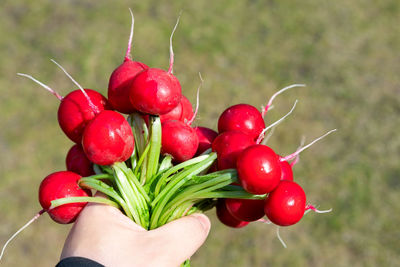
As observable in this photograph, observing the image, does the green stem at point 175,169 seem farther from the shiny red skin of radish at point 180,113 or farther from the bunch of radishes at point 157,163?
the shiny red skin of radish at point 180,113

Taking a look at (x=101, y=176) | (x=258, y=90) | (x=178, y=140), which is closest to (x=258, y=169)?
(x=178, y=140)

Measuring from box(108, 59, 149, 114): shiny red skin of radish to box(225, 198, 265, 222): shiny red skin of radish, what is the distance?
569mm

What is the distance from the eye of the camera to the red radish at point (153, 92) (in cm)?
160

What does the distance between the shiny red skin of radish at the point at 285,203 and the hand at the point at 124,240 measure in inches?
12.1

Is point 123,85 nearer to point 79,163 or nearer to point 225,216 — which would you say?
point 79,163

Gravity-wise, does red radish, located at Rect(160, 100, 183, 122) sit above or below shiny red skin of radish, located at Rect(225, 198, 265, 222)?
above

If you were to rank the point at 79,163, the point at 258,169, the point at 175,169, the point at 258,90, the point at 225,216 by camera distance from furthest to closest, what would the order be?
the point at 258,90 < the point at 225,216 < the point at 79,163 < the point at 175,169 < the point at 258,169

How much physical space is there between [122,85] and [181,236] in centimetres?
63

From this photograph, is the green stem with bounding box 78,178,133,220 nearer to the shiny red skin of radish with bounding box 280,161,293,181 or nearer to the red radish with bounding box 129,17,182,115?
the red radish with bounding box 129,17,182,115

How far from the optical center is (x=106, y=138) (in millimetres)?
1570

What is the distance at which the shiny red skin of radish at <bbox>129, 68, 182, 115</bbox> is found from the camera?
5.26ft

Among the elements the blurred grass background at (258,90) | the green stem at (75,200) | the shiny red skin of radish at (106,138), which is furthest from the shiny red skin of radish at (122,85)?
the blurred grass background at (258,90)

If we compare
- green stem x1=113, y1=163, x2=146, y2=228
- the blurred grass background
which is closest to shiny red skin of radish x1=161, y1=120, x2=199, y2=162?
green stem x1=113, y1=163, x2=146, y2=228

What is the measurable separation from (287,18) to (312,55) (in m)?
0.86
